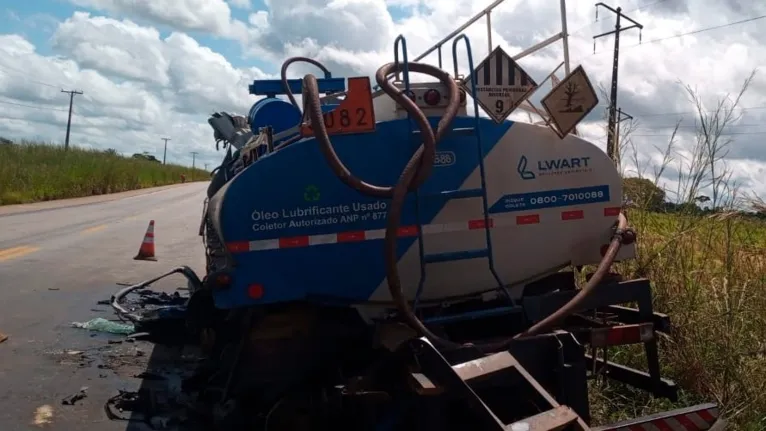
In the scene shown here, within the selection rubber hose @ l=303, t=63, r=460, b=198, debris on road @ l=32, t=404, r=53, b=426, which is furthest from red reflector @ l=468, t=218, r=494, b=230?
debris on road @ l=32, t=404, r=53, b=426

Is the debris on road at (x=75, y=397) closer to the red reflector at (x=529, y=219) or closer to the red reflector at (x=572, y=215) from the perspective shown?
the red reflector at (x=529, y=219)

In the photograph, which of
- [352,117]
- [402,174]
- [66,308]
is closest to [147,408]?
[352,117]

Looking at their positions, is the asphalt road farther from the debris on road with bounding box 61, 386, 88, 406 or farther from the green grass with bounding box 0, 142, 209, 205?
the green grass with bounding box 0, 142, 209, 205

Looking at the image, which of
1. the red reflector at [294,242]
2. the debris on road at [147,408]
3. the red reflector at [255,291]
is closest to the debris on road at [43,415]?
the debris on road at [147,408]

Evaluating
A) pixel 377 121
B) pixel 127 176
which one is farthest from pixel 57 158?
pixel 377 121

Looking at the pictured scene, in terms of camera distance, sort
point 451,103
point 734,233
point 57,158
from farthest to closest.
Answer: point 57,158 < point 734,233 < point 451,103

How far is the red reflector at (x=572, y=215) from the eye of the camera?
17.0 feet

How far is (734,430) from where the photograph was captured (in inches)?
207

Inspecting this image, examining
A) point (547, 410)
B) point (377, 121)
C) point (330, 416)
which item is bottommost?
point (330, 416)

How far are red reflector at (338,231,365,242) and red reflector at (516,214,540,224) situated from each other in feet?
3.41

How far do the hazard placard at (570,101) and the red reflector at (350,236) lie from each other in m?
1.44

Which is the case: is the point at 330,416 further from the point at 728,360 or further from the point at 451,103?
the point at 728,360

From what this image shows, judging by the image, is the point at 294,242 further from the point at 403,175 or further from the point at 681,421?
the point at 681,421

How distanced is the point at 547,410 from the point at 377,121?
2.09 m
